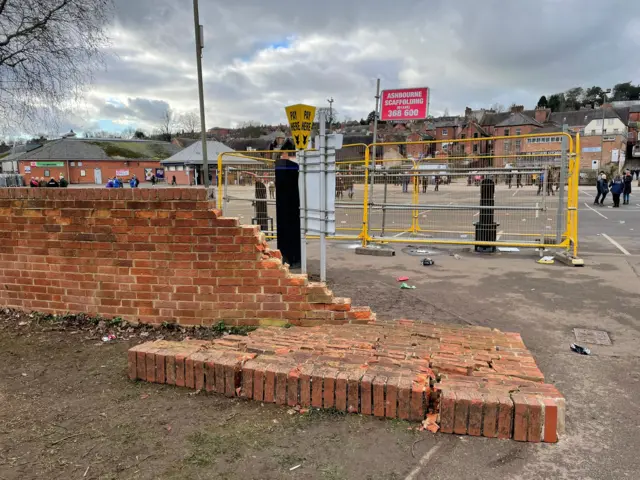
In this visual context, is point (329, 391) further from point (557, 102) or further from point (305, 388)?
point (557, 102)

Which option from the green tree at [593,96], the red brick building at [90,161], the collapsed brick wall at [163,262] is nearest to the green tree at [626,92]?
the green tree at [593,96]

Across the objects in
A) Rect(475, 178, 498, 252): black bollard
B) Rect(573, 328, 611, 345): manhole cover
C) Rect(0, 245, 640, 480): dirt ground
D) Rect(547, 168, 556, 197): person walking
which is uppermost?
Rect(547, 168, 556, 197): person walking

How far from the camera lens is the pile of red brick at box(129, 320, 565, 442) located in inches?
102

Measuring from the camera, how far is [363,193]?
1050cm

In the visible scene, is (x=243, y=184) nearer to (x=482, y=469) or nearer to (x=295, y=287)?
(x=295, y=287)

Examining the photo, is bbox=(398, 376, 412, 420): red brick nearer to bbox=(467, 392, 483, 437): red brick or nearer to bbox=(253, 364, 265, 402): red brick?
bbox=(467, 392, 483, 437): red brick

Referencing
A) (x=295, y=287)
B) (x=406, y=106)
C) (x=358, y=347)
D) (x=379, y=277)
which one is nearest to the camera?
(x=358, y=347)

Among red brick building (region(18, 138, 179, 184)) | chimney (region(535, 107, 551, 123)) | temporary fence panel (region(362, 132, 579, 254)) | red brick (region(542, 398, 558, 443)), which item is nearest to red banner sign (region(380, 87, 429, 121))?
temporary fence panel (region(362, 132, 579, 254))

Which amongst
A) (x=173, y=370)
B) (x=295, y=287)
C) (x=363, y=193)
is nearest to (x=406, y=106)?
(x=363, y=193)

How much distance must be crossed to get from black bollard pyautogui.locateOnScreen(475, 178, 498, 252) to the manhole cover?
5.03m

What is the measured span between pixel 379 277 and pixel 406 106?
10269 millimetres

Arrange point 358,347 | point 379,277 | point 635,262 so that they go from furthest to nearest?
point 635,262 → point 379,277 → point 358,347

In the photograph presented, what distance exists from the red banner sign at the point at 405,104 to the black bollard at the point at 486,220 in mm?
6381

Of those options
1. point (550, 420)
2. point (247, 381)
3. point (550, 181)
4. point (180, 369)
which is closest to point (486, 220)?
point (550, 181)
